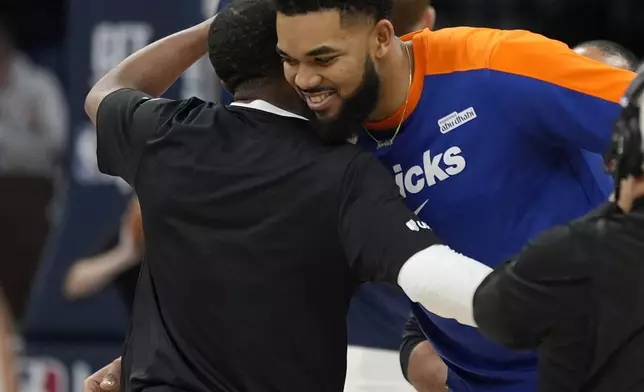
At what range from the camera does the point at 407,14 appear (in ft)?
11.8

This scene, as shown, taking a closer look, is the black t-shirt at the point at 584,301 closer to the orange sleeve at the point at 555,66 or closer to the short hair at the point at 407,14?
the orange sleeve at the point at 555,66

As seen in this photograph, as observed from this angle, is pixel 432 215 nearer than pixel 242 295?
No

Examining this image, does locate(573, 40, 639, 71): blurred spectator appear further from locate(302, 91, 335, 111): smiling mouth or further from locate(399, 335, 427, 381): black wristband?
locate(302, 91, 335, 111): smiling mouth

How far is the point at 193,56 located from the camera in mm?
3000

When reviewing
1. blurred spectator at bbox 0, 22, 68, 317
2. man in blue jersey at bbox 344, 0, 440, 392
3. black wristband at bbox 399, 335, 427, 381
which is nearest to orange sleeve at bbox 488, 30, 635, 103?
black wristband at bbox 399, 335, 427, 381

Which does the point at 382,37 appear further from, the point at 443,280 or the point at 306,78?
the point at 443,280

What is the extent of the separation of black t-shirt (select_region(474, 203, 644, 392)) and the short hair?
1.56m

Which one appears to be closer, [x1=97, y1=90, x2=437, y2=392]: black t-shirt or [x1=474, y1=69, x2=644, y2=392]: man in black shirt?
[x1=474, y1=69, x2=644, y2=392]: man in black shirt

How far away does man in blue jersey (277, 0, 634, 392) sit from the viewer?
8.22ft

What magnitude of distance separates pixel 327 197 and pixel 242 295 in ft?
0.92

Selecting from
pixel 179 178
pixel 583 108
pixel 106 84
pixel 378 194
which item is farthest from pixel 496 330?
pixel 106 84

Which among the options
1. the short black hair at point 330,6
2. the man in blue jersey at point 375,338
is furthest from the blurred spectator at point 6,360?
the short black hair at point 330,6

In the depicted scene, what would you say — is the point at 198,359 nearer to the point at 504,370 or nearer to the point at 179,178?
the point at 179,178

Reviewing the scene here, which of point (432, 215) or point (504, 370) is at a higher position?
point (432, 215)
